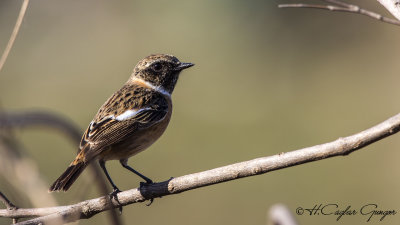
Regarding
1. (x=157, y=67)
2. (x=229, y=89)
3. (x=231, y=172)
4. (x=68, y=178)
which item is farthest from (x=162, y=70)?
(x=229, y=89)

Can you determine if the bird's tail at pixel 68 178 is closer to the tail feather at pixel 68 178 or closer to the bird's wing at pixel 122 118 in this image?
the tail feather at pixel 68 178

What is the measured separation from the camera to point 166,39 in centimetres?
1380

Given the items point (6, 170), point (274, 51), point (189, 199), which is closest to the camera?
point (6, 170)

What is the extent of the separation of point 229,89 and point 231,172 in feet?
32.9

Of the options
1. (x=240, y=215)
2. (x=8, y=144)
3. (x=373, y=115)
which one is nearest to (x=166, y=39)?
(x=373, y=115)

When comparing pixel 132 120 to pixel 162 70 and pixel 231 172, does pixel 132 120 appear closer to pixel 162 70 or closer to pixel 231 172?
pixel 162 70

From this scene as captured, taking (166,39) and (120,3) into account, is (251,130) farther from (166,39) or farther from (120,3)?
(120,3)

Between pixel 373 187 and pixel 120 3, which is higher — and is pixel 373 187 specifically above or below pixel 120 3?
below

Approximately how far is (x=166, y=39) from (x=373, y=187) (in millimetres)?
6490

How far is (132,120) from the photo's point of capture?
486 centimetres

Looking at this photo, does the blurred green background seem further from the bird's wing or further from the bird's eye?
the bird's wing

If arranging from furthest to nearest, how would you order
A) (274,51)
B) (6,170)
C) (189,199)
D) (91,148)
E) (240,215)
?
(274,51)
(189,199)
(240,215)
(91,148)
(6,170)

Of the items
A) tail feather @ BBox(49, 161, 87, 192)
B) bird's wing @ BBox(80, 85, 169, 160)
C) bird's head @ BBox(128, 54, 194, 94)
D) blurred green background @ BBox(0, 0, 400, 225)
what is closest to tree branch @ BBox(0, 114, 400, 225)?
tail feather @ BBox(49, 161, 87, 192)

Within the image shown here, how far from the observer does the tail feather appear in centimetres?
416
